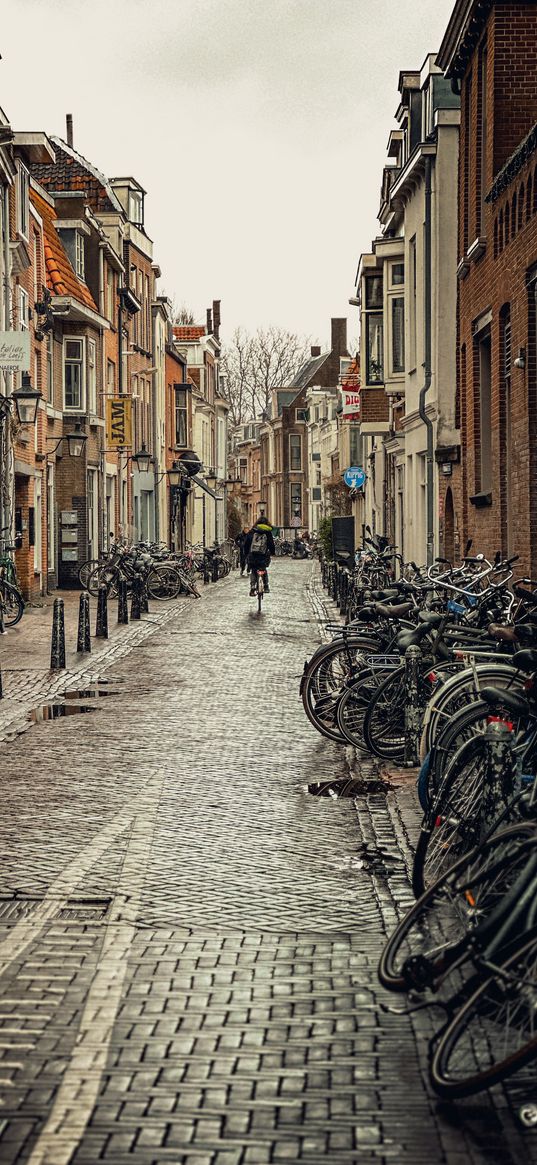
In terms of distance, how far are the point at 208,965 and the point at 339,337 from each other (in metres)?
97.5

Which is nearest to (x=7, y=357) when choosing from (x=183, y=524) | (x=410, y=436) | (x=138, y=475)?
(x=410, y=436)

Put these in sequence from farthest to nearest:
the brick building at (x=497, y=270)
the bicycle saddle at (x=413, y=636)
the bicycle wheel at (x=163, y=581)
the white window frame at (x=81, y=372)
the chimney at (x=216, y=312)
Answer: the chimney at (x=216, y=312)
the white window frame at (x=81, y=372)
the bicycle wheel at (x=163, y=581)
the brick building at (x=497, y=270)
the bicycle saddle at (x=413, y=636)

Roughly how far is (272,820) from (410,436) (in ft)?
73.7

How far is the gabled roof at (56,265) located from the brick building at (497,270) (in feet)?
58.4

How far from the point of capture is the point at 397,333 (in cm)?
3322

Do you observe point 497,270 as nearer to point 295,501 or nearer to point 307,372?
point 307,372

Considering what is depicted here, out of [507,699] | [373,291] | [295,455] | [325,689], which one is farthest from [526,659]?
[295,455]

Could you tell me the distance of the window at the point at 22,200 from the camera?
28.8 metres

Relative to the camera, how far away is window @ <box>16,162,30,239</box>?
1132 inches

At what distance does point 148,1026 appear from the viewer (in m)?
4.74

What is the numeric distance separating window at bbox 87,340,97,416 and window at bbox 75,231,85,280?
2444 mm

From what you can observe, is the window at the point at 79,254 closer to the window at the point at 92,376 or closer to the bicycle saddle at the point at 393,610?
the window at the point at 92,376

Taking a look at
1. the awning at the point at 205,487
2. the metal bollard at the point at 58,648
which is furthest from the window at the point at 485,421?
the awning at the point at 205,487

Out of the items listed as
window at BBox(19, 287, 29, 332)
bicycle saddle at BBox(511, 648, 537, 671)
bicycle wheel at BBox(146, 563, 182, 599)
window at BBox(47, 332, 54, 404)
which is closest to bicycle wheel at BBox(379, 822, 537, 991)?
bicycle saddle at BBox(511, 648, 537, 671)
